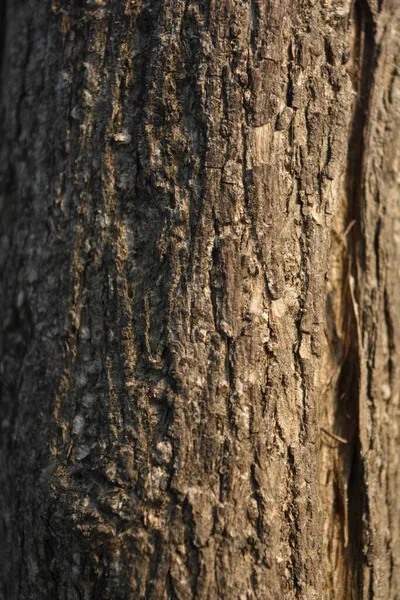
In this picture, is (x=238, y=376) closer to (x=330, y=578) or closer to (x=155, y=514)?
(x=155, y=514)

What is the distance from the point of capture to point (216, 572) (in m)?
1.42

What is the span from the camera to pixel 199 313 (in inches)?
57.1

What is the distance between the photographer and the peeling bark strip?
144 cm

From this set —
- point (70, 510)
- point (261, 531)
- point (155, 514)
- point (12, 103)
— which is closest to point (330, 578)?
point (261, 531)

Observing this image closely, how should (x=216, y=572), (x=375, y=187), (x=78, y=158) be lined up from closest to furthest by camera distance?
(x=216, y=572), (x=78, y=158), (x=375, y=187)

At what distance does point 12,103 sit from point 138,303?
2.43ft

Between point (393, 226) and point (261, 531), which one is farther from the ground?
point (393, 226)

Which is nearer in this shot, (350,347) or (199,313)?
(199,313)

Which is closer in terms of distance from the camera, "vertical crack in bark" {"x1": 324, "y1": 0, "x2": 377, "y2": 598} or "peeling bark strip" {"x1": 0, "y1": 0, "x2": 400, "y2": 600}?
"peeling bark strip" {"x1": 0, "y1": 0, "x2": 400, "y2": 600}

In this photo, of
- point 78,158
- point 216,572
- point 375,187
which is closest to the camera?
point 216,572

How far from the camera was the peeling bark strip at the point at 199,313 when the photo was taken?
56.7 inches

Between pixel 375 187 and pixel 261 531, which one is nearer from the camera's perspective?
pixel 261 531

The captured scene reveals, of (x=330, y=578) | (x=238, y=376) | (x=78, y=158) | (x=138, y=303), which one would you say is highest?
(x=78, y=158)

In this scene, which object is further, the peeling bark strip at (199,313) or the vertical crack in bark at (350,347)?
the vertical crack in bark at (350,347)
